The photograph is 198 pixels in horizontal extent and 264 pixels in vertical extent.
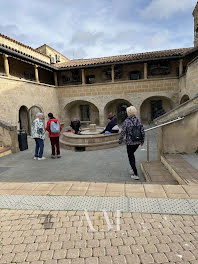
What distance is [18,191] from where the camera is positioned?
3.49 m

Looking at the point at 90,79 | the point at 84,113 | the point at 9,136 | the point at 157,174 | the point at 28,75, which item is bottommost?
the point at 157,174

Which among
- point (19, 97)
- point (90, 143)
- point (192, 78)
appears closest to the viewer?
point (90, 143)

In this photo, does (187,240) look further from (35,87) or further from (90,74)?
(90,74)

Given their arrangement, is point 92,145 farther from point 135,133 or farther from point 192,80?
point 192,80

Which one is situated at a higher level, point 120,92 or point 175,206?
point 120,92

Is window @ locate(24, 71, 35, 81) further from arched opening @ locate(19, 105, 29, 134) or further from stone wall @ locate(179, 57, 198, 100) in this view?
stone wall @ locate(179, 57, 198, 100)

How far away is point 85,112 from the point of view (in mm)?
22188

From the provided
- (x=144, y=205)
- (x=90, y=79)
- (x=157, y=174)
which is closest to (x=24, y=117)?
(x=90, y=79)

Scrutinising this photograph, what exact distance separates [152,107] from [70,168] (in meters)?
16.4

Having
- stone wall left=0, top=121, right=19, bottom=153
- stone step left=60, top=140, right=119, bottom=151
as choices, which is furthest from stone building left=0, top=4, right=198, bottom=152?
stone step left=60, top=140, right=119, bottom=151

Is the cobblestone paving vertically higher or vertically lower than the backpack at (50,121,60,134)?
lower

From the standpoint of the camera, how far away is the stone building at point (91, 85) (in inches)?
521

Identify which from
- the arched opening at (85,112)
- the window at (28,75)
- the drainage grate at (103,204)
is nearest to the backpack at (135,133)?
the drainage grate at (103,204)

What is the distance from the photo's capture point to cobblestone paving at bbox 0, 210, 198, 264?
1.86m
